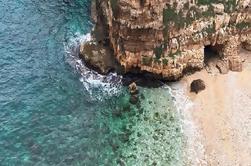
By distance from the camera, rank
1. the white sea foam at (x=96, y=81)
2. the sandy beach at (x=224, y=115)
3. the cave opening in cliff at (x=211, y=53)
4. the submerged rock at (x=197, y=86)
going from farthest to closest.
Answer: the cave opening in cliff at (x=211, y=53) → the white sea foam at (x=96, y=81) → the submerged rock at (x=197, y=86) → the sandy beach at (x=224, y=115)

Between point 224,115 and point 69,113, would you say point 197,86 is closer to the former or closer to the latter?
point 224,115

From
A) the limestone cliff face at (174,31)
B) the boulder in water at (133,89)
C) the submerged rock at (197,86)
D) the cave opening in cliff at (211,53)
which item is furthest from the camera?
the cave opening in cliff at (211,53)

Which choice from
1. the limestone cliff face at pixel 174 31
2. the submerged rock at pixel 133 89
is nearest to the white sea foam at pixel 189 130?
the limestone cliff face at pixel 174 31

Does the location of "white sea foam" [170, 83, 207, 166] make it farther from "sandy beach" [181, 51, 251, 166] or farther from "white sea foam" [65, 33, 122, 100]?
"white sea foam" [65, 33, 122, 100]

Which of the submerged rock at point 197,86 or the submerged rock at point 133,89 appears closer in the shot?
the submerged rock at point 197,86

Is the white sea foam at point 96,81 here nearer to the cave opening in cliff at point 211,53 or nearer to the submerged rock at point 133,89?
the submerged rock at point 133,89

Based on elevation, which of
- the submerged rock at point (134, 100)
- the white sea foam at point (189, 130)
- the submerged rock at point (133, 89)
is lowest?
the white sea foam at point (189, 130)

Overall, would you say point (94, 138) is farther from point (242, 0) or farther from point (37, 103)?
point (242, 0)
